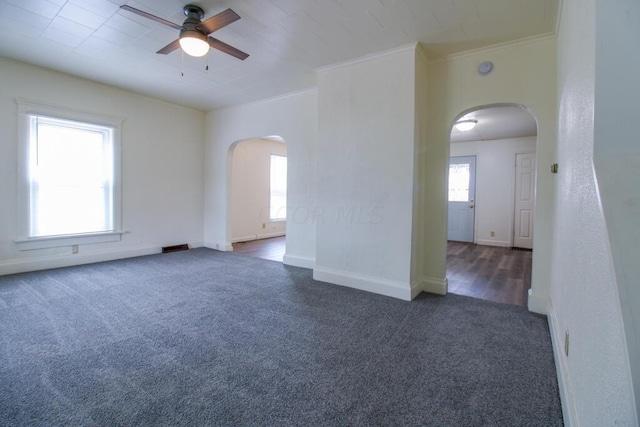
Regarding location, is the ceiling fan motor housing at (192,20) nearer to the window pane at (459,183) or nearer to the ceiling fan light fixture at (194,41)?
the ceiling fan light fixture at (194,41)

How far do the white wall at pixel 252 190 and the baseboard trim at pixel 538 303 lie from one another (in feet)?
18.6

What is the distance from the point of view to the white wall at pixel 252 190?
7.00 m

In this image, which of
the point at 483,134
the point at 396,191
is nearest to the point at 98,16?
the point at 396,191

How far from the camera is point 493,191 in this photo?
6867 mm

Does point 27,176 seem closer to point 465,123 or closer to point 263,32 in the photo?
point 263,32

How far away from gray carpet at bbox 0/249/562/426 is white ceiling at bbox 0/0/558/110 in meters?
2.76

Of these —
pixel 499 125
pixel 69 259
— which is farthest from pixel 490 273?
pixel 69 259

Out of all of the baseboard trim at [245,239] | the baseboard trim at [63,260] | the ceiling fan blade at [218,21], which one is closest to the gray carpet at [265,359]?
the baseboard trim at [63,260]

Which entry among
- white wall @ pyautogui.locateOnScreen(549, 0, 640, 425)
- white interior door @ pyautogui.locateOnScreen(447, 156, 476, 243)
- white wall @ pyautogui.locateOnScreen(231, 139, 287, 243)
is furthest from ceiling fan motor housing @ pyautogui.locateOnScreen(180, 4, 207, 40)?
white interior door @ pyautogui.locateOnScreen(447, 156, 476, 243)

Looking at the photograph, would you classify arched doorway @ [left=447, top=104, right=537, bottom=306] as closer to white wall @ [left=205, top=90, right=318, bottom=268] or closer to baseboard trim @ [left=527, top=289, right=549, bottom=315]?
baseboard trim @ [left=527, top=289, right=549, bottom=315]

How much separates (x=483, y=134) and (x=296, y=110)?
4.36 metres

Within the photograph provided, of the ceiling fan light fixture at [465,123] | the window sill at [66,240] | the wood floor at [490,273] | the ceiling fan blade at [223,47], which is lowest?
the wood floor at [490,273]

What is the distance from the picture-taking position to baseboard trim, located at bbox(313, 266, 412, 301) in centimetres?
320

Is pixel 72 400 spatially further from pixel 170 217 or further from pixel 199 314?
pixel 170 217
